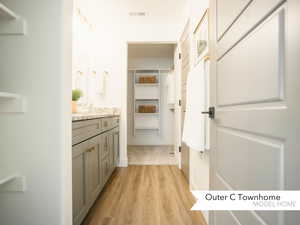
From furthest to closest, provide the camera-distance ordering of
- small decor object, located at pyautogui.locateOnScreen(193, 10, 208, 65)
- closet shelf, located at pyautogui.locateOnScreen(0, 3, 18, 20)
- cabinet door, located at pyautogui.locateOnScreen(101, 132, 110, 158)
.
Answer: cabinet door, located at pyautogui.locateOnScreen(101, 132, 110, 158), small decor object, located at pyautogui.locateOnScreen(193, 10, 208, 65), closet shelf, located at pyautogui.locateOnScreen(0, 3, 18, 20)

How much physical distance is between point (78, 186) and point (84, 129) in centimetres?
43

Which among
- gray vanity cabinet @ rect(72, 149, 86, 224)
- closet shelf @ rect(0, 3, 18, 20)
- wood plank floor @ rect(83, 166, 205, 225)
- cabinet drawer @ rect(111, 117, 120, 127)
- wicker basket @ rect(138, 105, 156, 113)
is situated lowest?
wood plank floor @ rect(83, 166, 205, 225)

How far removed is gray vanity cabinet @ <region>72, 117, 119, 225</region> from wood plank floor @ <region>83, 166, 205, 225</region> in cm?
Answer: 18

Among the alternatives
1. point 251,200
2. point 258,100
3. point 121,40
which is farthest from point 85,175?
point 121,40

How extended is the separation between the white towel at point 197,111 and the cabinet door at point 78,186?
98 centimetres

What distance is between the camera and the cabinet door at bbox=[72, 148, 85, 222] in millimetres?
1318

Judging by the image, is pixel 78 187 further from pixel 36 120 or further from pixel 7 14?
pixel 7 14

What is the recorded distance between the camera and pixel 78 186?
1.39 m

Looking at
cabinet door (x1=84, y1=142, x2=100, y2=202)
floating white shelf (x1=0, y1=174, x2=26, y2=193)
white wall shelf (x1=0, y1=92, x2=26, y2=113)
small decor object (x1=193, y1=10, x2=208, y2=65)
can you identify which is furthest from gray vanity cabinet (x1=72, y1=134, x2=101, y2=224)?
small decor object (x1=193, y1=10, x2=208, y2=65)

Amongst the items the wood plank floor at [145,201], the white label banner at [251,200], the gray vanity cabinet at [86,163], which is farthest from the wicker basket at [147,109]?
the white label banner at [251,200]

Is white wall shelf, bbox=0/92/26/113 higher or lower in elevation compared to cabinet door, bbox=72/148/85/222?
higher

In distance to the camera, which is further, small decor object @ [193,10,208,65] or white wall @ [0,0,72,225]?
small decor object @ [193,10,208,65]

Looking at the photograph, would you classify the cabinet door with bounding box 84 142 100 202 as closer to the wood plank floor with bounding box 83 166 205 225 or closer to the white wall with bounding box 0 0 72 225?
the wood plank floor with bounding box 83 166 205 225

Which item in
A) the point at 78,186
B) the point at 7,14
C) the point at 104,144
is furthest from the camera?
the point at 104,144
